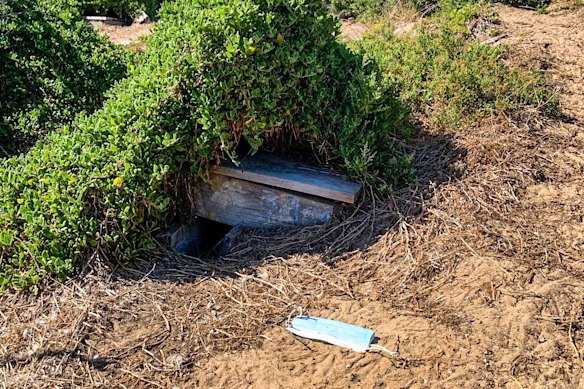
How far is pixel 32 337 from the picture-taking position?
3311mm

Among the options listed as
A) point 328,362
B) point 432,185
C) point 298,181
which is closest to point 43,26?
point 298,181

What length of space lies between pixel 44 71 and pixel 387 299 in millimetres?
3781

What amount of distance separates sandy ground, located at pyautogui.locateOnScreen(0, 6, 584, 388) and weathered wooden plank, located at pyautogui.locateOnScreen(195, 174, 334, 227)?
0.40 ft

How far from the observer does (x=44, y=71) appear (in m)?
5.55

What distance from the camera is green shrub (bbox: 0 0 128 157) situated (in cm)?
525

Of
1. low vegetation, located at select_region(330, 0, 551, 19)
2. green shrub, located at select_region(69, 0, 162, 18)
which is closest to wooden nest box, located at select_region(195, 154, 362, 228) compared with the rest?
low vegetation, located at select_region(330, 0, 551, 19)

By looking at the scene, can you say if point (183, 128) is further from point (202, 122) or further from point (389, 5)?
point (389, 5)

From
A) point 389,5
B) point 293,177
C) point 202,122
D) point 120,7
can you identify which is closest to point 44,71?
point 202,122

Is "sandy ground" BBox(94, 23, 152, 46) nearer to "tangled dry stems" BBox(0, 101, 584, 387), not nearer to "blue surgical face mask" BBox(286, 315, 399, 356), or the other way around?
"tangled dry stems" BBox(0, 101, 584, 387)

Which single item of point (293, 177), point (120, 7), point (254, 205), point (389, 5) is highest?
point (389, 5)

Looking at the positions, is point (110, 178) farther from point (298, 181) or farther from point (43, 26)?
point (43, 26)

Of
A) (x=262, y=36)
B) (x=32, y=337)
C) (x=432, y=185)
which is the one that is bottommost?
(x=32, y=337)

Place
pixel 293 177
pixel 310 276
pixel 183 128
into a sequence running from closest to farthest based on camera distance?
pixel 310 276
pixel 183 128
pixel 293 177

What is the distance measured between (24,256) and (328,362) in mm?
1907
